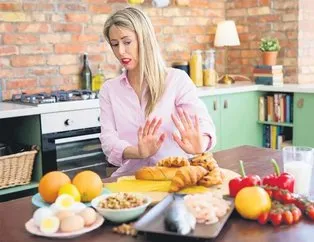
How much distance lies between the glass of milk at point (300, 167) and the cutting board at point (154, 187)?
21 cm

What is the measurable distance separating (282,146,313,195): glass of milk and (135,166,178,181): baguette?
0.39 meters

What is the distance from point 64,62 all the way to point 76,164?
91 cm

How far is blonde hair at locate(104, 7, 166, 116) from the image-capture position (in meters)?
2.14

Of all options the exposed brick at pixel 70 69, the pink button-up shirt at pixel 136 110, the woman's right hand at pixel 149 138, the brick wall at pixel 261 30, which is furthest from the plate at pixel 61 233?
the brick wall at pixel 261 30

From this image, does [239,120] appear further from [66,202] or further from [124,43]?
[66,202]

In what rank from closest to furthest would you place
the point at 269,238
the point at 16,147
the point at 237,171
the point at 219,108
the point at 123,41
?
the point at 269,238 < the point at 237,171 < the point at 123,41 < the point at 16,147 < the point at 219,108

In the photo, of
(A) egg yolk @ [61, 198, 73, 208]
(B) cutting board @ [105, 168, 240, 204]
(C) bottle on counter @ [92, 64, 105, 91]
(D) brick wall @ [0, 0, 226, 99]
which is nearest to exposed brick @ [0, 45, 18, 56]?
(D) brick wall @ [0, 0, 226, 99]

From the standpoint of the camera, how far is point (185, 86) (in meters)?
2.31

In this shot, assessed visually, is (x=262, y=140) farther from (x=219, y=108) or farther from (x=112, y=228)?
(x=112, y=228)

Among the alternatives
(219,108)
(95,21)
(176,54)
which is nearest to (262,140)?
(219,108)

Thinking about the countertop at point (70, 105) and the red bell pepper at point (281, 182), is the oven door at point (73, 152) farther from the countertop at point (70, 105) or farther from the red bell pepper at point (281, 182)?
the red bell pepper at point (281, 182)

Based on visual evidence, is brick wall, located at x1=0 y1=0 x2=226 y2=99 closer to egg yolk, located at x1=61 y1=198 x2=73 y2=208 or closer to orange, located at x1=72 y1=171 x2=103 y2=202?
orange, located at x1=72 y1=171 x2=103 y2=202

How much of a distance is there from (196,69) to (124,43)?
222cm

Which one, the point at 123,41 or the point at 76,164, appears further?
the point at 76,164
